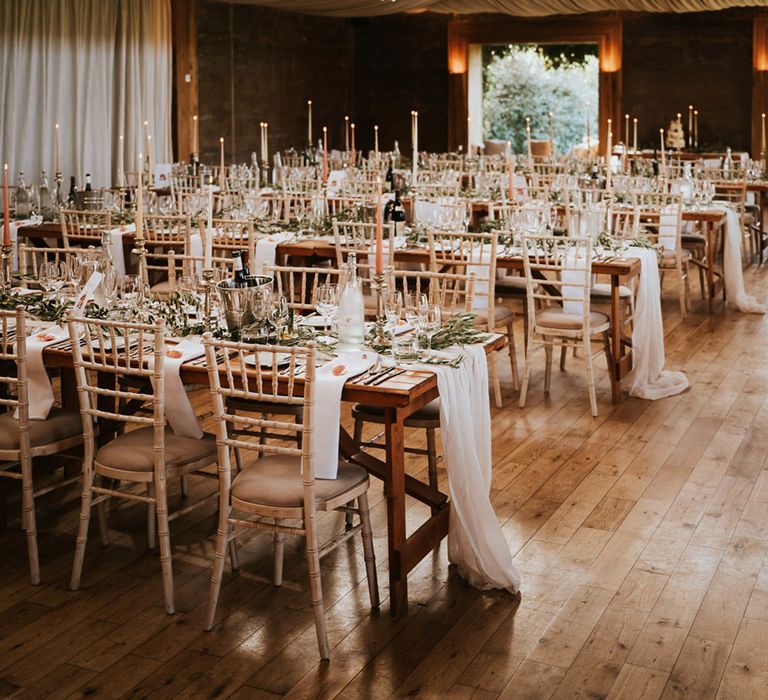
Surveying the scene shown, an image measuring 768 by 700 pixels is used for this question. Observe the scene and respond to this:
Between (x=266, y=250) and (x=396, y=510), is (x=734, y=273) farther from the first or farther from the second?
(x=396, y=510)

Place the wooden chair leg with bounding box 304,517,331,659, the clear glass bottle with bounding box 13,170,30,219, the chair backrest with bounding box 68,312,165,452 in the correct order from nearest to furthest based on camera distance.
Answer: the wooden chair leg with bounding box 304,517,331,659 → the chair backrest with bounding box 68,312,165,452 → the clear glass bottle with bounding box 13,170,30,219

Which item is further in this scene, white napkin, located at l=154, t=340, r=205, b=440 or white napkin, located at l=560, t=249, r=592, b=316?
white napkin, located at l=560, t=249, r=592, b=316

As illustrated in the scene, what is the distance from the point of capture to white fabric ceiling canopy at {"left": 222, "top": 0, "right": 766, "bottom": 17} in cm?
1409

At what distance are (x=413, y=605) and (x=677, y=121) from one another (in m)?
13.8

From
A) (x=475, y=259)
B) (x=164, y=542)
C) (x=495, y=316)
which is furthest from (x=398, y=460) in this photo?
(x=475, y=259)

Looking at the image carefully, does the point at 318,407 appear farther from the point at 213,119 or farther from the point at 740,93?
the point at 740,93

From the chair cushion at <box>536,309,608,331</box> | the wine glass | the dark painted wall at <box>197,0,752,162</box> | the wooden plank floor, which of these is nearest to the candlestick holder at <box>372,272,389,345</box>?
the wine glass

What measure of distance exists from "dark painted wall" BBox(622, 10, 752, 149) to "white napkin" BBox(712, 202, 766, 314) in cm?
760

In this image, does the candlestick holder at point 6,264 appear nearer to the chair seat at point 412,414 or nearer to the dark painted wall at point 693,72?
the chair seat at point 412,414

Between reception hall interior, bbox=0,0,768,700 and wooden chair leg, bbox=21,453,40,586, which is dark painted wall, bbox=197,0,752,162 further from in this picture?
wooden chair leg, bbox=21,453,40,586

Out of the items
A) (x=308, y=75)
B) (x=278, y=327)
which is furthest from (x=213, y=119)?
(x=278, y=327)

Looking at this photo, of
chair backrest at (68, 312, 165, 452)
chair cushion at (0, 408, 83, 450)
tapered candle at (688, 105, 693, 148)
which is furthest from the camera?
tapered candle at (688, 105, 693, 148)

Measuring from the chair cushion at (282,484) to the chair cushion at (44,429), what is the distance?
923 millimetres

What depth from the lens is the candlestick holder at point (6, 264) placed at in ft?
17.9
